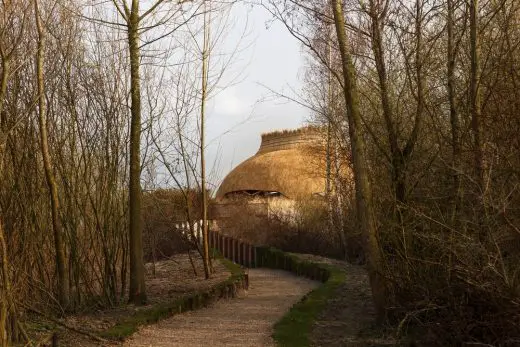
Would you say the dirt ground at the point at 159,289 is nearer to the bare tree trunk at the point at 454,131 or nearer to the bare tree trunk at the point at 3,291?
the bare tree trunk at the point at 3,291

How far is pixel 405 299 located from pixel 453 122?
220 centimetres

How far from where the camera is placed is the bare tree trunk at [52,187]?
916cm

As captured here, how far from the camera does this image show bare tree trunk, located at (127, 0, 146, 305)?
1105 centimetres

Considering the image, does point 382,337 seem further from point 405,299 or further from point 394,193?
point 394,193

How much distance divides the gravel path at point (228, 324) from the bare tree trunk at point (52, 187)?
171 centimetres

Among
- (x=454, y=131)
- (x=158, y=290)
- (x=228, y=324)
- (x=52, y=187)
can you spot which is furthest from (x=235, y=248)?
(x=454, y=131)

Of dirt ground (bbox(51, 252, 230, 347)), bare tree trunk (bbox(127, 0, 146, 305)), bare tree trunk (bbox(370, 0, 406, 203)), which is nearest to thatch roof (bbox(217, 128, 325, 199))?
dirt ground (bbox(51, 252, 230, 347))

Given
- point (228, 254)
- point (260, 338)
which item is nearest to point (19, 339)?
point (260, 338)

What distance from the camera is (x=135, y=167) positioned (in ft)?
36.9

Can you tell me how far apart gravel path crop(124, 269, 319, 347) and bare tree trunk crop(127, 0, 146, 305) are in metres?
1.04

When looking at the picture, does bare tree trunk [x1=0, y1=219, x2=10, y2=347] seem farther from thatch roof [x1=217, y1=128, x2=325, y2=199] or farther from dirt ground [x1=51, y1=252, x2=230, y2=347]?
thatch roof [x1=217, y1=128, x2=325, y2=199]

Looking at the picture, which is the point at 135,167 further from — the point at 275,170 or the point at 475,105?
the point at 275,170

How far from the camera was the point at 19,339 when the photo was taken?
7.61 m

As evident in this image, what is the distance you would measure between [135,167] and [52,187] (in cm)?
177
